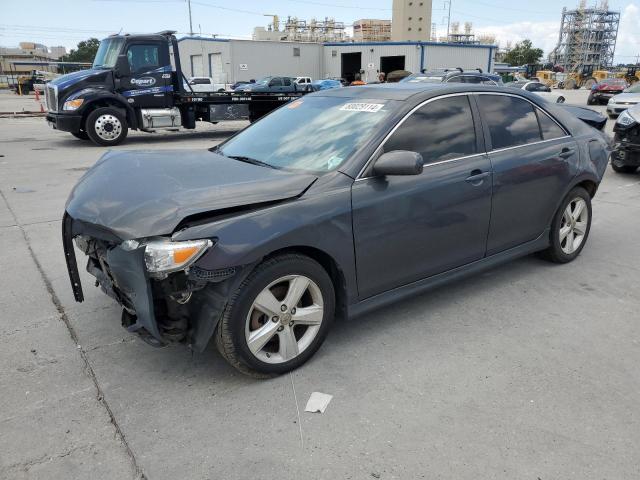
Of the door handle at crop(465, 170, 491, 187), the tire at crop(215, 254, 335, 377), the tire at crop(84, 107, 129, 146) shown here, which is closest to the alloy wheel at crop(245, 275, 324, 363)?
the tire at crop(215, 254, 335, 377)

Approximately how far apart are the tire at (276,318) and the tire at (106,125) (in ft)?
38.7

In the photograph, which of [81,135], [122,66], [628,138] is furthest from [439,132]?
[81,135]

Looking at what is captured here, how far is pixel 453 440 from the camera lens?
2.57 m

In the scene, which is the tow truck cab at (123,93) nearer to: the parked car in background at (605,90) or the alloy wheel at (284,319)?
the alloy wheel at (284,319)

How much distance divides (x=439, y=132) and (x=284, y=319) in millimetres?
1770

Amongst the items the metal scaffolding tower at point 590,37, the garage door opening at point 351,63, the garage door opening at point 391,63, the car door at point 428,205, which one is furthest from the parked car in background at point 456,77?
the metal scaffolding tower at point 590,37

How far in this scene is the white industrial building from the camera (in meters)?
44.8

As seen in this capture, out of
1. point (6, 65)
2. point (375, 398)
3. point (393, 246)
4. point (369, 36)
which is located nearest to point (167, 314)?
point (375, 398)

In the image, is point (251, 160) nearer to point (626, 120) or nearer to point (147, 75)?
point (626, 120)

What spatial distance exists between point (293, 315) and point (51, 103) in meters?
12.9

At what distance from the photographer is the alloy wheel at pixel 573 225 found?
477 cm

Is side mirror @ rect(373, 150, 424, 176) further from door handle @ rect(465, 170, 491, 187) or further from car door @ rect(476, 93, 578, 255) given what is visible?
car door @ rect(476, 93, 578, 255)

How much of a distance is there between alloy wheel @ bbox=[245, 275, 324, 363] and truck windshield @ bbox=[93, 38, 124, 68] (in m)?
12.3

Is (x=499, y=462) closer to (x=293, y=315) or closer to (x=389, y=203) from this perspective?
(x=293, y=315)
